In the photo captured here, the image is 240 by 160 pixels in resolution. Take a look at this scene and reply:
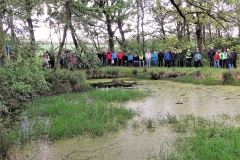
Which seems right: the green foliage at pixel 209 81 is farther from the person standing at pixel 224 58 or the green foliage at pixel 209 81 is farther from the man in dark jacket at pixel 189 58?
the man in dark jacket at pixel 189 58

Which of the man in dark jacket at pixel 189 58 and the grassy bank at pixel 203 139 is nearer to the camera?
the grassy bank at pixel 203 139

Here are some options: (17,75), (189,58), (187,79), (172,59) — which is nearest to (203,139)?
(17,75)

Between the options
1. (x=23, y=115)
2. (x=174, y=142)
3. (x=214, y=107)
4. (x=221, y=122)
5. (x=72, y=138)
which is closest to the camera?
(x=174, y=142)

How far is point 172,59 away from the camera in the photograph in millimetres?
17875

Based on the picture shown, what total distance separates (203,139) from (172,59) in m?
13.1

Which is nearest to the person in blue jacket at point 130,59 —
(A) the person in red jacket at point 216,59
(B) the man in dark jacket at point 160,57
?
(B) the man in dark jacket at point 160,57

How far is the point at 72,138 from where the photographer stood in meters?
5.74

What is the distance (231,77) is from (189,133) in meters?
7.84

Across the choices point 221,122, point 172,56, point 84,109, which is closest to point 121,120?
point 84,109

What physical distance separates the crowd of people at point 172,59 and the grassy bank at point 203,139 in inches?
328

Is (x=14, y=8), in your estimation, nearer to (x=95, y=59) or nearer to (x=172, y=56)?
(x=95, y=59)

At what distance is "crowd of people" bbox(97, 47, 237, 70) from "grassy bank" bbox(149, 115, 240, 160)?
27.4 ft

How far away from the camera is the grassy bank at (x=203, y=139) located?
14.1 ft

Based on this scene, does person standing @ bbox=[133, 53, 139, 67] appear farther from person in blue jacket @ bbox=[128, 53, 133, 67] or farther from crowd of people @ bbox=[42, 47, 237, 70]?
person in blue jacket @ bbox=[128, 53, 133, 67]
